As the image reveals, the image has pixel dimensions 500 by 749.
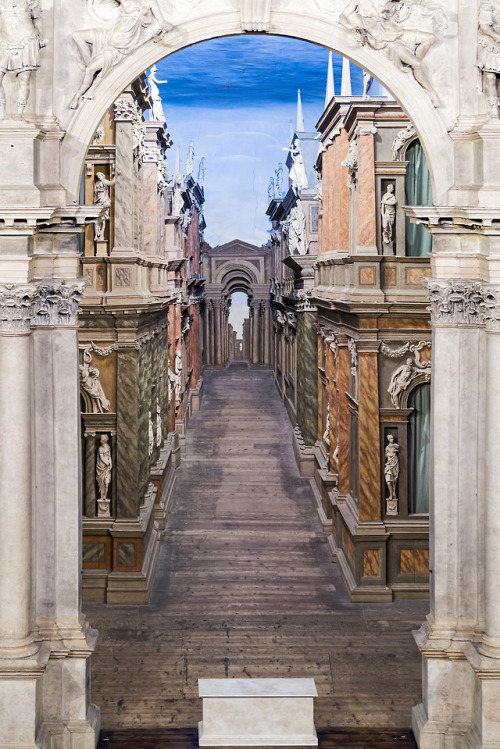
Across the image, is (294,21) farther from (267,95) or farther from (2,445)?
(267,95)

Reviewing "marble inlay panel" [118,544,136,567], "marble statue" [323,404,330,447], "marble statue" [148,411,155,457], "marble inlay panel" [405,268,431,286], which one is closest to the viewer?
"marble inlay panel" [118,544,136,567]

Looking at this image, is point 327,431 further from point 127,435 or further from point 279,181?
point 279,181

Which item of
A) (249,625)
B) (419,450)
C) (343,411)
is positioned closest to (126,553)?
(249,625)

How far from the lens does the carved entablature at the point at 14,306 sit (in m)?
10.1

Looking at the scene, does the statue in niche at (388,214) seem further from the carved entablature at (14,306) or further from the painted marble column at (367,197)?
the carved entablature at (14,306)

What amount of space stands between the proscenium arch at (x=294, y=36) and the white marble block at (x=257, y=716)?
235 inches

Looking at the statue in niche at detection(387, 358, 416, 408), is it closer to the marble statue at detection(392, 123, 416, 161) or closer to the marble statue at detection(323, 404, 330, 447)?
the marble statue at detection(392, 123, 416, 161)

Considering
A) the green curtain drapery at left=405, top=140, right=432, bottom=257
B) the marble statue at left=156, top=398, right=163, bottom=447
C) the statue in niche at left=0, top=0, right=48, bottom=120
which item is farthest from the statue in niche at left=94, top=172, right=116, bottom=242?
the statue in niche at left=0, top=0, right=48, bottom=120

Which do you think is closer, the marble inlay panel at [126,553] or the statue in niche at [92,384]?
the statue in niche at [92,384]

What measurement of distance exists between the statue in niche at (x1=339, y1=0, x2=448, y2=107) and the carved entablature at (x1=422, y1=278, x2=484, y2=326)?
213 centimetres

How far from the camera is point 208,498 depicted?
24.7 metres

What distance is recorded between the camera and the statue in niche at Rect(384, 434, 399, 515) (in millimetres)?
17375

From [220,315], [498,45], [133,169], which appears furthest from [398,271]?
[220,315]

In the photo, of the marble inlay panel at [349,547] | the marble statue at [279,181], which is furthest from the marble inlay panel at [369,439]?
the marble statue at [279,181]
